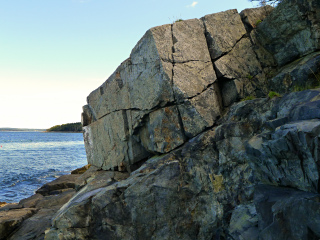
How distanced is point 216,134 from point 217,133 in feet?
0.16

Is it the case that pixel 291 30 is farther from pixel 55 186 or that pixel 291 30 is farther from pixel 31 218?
pixel 55 186

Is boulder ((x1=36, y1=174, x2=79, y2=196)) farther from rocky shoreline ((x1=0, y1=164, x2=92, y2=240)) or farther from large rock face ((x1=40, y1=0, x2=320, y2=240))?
large rock face ((x1=40, y1=0, x2=320, y2=240))

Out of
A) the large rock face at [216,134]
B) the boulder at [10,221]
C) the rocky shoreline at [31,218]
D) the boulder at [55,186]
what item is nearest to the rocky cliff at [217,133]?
the large rock face at [216,134]

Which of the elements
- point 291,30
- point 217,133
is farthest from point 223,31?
point 217,133

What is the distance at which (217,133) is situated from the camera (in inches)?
320

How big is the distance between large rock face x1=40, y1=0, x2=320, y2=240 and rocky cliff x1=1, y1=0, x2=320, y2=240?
0.03 meters

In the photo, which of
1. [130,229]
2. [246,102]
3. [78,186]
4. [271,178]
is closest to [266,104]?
[246,102]

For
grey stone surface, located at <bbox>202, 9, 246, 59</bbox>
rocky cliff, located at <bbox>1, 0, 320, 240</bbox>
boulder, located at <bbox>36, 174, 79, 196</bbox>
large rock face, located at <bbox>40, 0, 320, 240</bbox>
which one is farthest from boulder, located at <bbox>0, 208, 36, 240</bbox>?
grey stone surface, located at <bbox>202, 9, 246, 59</bbox>

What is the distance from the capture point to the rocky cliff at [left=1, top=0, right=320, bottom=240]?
16.9ft

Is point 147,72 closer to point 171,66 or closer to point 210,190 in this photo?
point 171,66

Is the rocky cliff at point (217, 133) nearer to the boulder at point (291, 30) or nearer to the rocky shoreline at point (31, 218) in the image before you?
the boulder at point (291, 30)

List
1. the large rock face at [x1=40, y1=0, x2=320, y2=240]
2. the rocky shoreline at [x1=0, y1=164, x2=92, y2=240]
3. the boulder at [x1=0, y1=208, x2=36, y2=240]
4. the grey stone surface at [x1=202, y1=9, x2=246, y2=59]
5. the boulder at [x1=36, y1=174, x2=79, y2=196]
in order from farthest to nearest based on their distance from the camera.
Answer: the boulder at [x1=36, y1=174, x2=79, y2=196] < the boulder at [x1=0, y1=208, x2=36, y2=240] < the rocky shoreline at [x1=0, y1=164, x2=92, y2=240] < the grey stone surface at [x1=202, y1=9, x2=246, y2=59] < the large rock face at [x1=40, y1=0, x2=320, y2=240]

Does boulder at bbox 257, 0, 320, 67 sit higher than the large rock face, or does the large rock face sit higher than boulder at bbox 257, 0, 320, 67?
boulder at bbox 257, 0, 320, 67

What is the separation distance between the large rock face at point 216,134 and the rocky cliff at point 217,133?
0.10 feet
